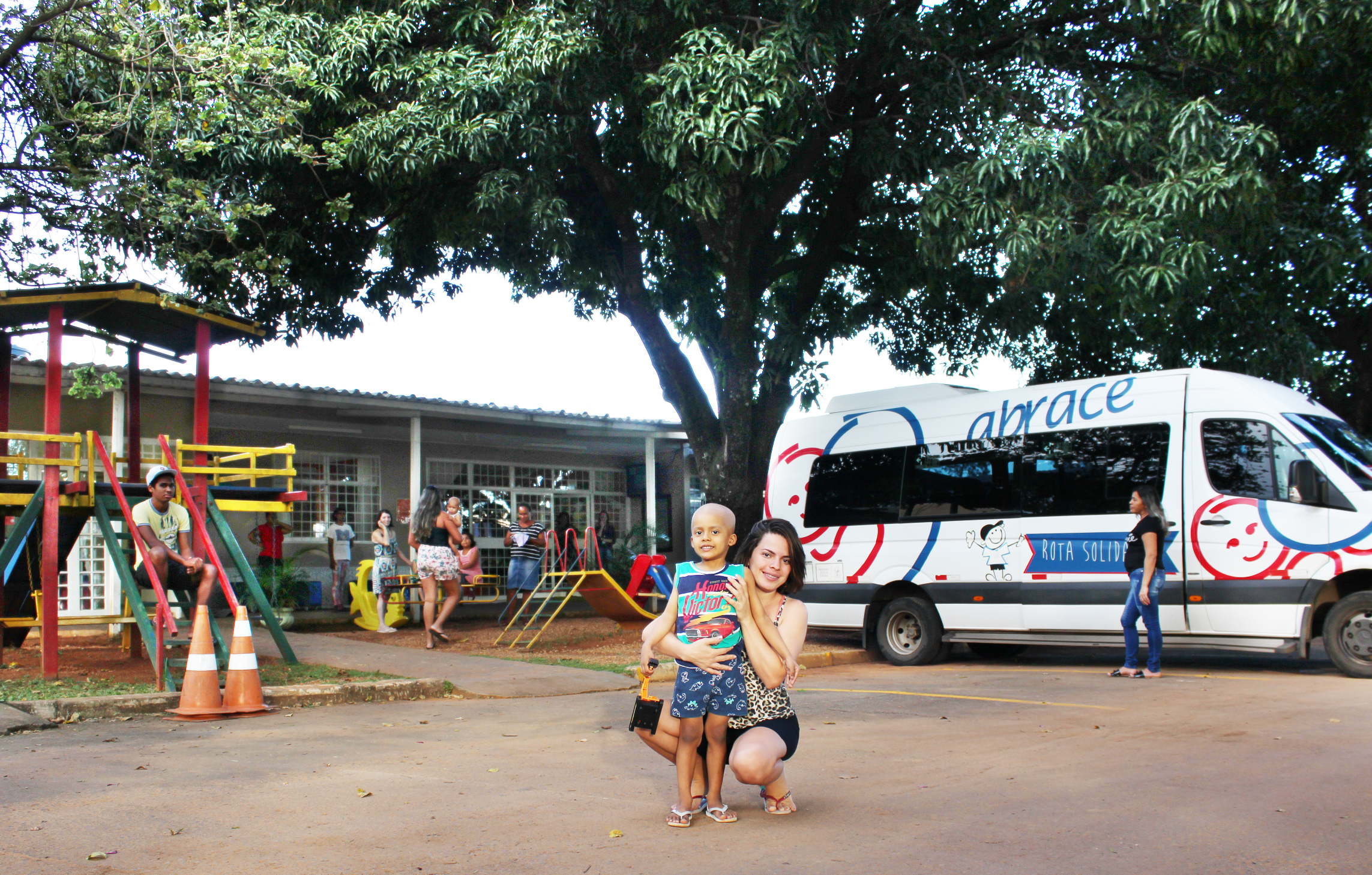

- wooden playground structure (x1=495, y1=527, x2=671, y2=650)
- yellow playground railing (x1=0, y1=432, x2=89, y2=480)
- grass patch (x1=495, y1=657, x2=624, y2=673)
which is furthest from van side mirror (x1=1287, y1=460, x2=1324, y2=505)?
yellow playground railing (x1=0, y1=432, x2=89, y2=480)

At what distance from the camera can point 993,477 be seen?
11078 millimetres

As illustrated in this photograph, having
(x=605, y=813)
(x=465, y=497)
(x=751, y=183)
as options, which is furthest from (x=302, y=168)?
(x=605, y=813)

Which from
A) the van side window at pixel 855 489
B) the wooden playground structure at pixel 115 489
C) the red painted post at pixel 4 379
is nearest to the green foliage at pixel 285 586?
the wooden playground structure at pixel 115 489

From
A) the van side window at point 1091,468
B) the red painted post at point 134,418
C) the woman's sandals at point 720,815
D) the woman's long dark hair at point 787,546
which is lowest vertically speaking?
the woman's sandals at point 720,815

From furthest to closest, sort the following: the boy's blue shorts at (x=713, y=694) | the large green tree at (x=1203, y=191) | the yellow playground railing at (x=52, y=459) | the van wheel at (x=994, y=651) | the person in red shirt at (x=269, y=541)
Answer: the person in red shirt at (x=269, y=541)
the van wheel at (x=994, y=651)
the large green tree at (x=1203, y=191)
the yellow playground railing at (x=52, y=459)
the boy's blue shorts at (x=713, y=694)

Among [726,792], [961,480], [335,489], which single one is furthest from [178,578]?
[335,489]

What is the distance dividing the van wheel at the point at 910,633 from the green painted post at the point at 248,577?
5897 mm

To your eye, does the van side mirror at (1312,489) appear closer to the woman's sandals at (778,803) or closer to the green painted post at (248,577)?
the woman's sandals at (778,803)

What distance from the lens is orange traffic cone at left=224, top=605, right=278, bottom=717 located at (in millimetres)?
7785

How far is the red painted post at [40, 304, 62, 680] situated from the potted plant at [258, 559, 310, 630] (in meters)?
6.21

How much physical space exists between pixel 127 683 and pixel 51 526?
1.43 metres

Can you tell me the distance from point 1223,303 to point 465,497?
482 inches

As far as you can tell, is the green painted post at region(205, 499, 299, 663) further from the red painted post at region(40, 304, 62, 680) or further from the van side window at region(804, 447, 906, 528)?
the van side window at region(804, 447, 906, 528)

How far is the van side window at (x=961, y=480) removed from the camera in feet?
36.1
